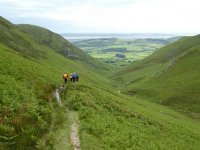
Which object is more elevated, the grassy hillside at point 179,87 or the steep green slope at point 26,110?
the steep green slope at point 26,110

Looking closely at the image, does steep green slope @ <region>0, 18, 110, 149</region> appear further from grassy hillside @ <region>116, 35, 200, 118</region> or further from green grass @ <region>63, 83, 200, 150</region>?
grassy hillside @ <region>116, 35, 200, 118</region>

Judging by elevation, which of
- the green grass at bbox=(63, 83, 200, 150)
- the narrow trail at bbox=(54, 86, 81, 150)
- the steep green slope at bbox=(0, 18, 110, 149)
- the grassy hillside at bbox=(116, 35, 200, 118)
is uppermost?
the steep green slope at bbox=(0, 18, 110, 149)

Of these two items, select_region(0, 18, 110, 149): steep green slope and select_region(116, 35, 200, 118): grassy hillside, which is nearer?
select_region(0, 18, 110, 149): steep green slope

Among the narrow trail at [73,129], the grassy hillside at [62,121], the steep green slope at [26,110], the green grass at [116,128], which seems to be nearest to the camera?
the steep green slope at [26,110]

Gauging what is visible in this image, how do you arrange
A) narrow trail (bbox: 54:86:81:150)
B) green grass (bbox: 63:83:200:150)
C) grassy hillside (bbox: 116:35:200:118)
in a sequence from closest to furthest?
narrow trail (bbox: 54:86:81:150)
green grass (bbox: 63:83:200:150)
grassy hillside (bbox: 116:35:200:118)

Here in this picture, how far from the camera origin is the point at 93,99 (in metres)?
49.9

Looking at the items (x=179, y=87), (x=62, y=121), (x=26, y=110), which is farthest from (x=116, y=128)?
(x=179, y=87)

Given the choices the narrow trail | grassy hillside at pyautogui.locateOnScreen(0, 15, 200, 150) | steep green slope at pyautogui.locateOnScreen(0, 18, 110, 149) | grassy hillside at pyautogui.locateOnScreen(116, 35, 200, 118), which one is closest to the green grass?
grassy hillside at pyautogui.locateOnScreen(0, 15, 200, 150)

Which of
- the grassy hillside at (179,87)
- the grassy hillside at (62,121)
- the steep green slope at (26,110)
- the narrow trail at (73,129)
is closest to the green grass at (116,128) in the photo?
the grassy hillside at (62,121)

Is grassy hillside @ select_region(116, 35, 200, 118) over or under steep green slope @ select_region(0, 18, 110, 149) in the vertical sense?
under

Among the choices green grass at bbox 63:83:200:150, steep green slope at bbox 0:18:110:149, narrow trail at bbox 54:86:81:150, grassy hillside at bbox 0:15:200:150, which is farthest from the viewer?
green grass at bbox 63:83:200:150

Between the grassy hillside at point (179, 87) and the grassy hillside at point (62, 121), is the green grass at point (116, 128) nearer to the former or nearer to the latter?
the grassy hillside at point (62, 121)

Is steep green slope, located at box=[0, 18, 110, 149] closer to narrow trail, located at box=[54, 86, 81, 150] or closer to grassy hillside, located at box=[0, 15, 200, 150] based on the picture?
grassy hillside, located at box=[0, 15, 200, 150]

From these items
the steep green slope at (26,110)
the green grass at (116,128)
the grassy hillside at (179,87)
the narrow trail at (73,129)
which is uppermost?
the steep green slope at (26,110)
